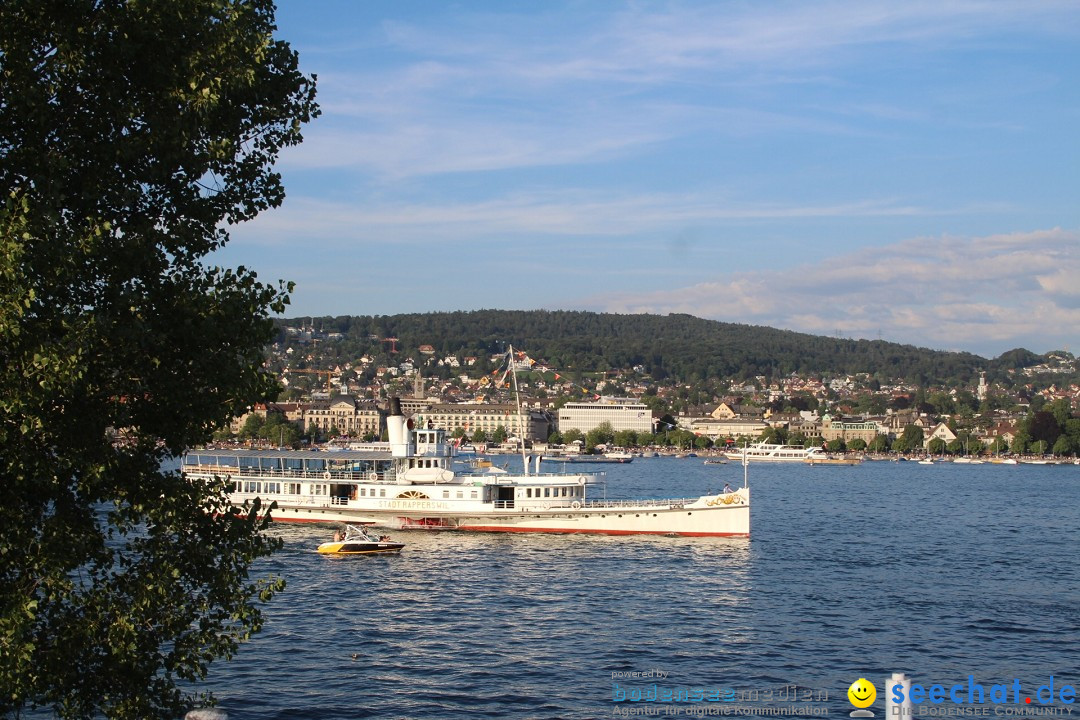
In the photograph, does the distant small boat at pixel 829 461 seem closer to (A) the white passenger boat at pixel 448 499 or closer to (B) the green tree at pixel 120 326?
(A) the white passenger boat at pixel 448 499

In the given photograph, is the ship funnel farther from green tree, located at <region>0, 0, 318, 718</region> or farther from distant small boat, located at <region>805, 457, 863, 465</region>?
distant small boat, located at <region>805, 457, 863, 465</region>

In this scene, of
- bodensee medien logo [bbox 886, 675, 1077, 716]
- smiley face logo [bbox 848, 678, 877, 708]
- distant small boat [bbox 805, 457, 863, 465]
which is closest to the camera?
smiley face logo [bbox 848, 678, 877, 708]

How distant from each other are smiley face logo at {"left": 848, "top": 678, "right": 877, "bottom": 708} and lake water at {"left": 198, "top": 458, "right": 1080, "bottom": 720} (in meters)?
0.61

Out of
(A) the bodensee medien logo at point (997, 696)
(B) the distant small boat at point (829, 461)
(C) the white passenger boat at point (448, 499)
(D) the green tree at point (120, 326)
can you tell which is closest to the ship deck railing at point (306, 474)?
(C) the white passenger boat at point (448, 499)

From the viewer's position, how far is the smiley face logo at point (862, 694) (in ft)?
78.4

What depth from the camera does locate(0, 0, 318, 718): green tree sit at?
1224cm

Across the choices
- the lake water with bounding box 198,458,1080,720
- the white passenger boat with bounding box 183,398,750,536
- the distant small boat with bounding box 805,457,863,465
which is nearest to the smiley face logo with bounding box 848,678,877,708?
the lake water with bounding box 198,458,1080,720

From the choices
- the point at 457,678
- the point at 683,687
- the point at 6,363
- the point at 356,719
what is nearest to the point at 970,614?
the point at 683,687

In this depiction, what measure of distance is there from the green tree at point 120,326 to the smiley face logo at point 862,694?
14.0 metres

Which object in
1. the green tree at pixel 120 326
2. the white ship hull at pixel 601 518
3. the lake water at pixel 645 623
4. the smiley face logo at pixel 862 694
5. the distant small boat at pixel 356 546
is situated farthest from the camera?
the white ship hull at pixel 601 518

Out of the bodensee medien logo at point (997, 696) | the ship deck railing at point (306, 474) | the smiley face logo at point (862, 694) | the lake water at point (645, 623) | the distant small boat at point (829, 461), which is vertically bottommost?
the distant small boat at point (829, 461)

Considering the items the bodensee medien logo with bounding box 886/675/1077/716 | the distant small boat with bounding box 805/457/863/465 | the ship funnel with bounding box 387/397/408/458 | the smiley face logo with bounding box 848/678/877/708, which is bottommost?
the distant small boat with bounding box 805/457/863/465

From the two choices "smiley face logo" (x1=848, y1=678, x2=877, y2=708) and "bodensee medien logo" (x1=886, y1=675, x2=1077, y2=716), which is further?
"bodensee medien logo" (x1=886, y1=675, x2=1077, y2=716)

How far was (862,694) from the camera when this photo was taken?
2516 centimetres
